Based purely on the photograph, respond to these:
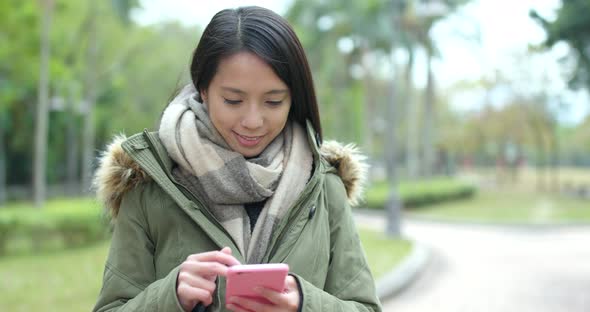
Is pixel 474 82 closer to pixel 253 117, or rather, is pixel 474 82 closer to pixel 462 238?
pixel 462 238

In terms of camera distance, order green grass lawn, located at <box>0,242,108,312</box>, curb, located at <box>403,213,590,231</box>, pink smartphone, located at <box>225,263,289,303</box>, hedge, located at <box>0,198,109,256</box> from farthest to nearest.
→ curb, located at <box>403,213,590,231</box> < hedge, located at <box>0,198,109,256</box> < green grass lawn, located at <box>0,242,108,312</box> < pink smartphone, located at <box>225,263,289,303</box>

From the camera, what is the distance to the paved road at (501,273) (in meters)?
7.86

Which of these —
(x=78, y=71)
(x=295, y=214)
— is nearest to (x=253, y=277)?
(x=295, y=214)

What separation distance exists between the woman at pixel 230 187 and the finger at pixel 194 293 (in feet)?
0.26

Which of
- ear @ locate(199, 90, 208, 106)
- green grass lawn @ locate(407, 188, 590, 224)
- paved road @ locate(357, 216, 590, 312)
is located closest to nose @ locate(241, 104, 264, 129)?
ear @ locate(199, 90, 208, 106)

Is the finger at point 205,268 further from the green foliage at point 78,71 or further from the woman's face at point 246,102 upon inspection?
the green foliage at point 78,71

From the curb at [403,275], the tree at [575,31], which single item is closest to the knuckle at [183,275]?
the curb at [403,275]

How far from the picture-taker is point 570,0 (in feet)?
26.4

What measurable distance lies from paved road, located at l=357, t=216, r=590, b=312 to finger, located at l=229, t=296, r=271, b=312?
6.60 metres

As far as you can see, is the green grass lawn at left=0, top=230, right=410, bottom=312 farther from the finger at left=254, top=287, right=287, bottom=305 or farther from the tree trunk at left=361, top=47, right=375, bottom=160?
the tree trunk at left=361, top=47, right=375, bottom=160

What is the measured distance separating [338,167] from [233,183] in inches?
13.6

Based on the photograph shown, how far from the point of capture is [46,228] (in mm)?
11227

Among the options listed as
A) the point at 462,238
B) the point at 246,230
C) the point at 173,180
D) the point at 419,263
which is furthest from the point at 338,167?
the point at 462,238

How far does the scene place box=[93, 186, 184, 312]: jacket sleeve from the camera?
1353mm
